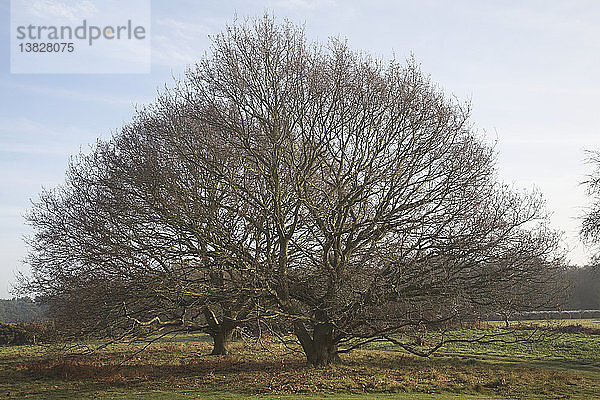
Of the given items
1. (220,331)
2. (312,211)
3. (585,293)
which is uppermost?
(312,211)

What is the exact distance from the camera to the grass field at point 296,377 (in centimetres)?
1248

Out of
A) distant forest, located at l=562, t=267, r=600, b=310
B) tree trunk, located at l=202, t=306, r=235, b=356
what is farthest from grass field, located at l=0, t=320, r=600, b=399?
distant forest, located at l=562, t=267, r=600, b=310

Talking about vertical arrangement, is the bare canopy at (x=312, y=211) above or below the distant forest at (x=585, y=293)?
above

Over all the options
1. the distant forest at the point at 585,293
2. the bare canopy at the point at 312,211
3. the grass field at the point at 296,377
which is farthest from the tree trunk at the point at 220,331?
the distant forest at the point at 585,293

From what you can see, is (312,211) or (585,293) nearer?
(312,211)

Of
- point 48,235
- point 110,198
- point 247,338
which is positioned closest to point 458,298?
point 247,338

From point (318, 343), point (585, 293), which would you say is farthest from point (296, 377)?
point (585, 293)

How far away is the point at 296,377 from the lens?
1448 centimetres

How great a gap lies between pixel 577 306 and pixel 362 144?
43.5 meters

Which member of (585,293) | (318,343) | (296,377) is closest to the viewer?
(296,377)

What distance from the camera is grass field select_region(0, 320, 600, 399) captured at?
12484 millimetres

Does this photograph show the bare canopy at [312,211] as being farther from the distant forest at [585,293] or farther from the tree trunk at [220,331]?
the distant forest at [585,293]

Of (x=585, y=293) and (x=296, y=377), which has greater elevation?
(x=296, y=377)

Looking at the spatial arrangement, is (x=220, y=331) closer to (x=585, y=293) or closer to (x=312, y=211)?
(x=312, y=211)
